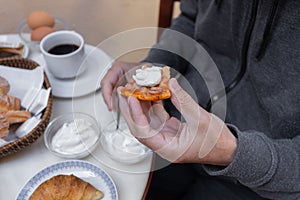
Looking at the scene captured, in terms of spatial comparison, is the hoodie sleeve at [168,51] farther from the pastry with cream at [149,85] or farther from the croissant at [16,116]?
the croissant at [16,116]

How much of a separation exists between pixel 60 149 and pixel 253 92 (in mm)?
492

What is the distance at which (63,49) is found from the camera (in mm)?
874

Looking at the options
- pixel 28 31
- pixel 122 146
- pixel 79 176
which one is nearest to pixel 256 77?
pixel 122 146

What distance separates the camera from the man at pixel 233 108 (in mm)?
652

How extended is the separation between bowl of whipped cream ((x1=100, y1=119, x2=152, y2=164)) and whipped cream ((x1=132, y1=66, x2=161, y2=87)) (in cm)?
13

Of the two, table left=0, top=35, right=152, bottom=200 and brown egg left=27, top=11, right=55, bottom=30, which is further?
brown egg left=27, top=11, right=55, bottom=30

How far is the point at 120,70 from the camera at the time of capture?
81 centimetres

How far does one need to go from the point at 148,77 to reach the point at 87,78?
247 mm

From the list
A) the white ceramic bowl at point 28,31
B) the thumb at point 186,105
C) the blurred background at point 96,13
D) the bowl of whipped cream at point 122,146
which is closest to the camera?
the thumb at point 186,105

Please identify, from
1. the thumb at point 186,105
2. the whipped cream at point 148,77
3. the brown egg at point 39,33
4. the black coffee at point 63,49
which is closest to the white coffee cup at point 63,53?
the black coffee at point 63,49

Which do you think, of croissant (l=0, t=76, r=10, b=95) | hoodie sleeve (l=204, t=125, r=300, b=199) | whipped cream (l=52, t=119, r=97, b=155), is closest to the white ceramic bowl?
croissant (l=0, t=76, r=10, b=95)

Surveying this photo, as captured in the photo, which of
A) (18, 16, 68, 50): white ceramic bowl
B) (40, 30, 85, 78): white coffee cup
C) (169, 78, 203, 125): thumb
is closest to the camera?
(169, 78, 203, 125): thumb

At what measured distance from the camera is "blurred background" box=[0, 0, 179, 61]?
54.9 inches

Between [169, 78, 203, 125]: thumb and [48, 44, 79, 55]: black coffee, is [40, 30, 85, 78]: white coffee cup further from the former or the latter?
[169, 78, 203, 125]: thumb
